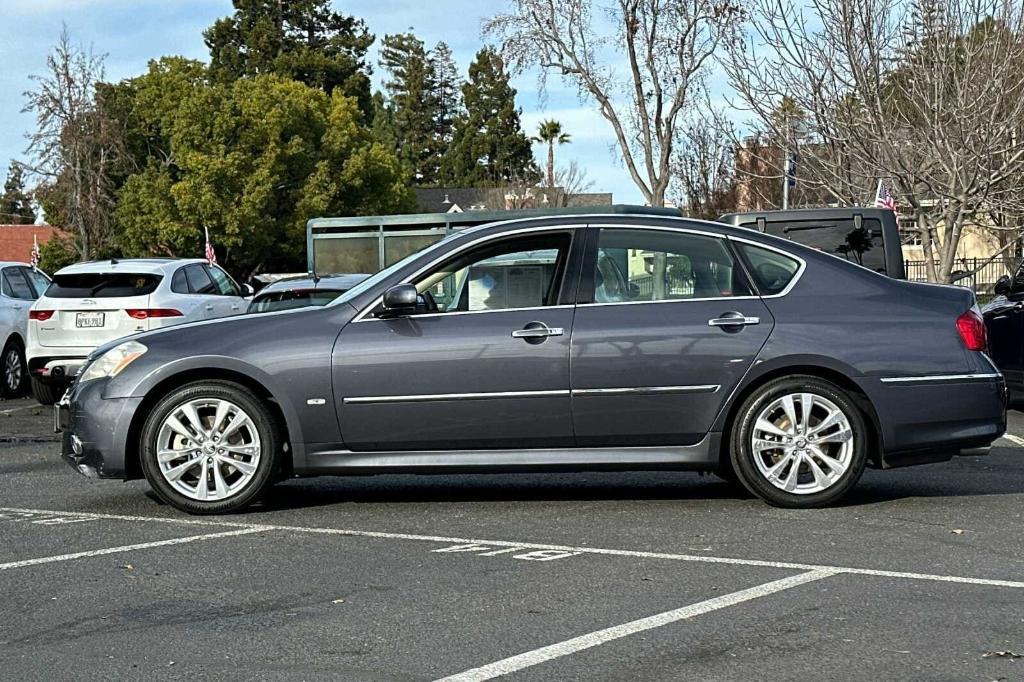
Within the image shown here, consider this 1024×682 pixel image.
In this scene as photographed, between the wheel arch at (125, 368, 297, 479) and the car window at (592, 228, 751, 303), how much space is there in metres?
1.86

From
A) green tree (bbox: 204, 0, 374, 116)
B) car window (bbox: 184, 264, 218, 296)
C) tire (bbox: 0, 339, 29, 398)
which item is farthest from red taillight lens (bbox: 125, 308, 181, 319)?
green tree (bbox: 204, 0, 374, 116)

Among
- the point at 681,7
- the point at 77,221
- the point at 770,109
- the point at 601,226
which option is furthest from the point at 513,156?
the point at 601,226

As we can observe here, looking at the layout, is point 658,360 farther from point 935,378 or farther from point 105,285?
point 105,285

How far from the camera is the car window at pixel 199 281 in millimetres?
16797

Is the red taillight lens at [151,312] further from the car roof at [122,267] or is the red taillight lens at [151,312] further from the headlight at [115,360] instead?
the headlight at [115,360]

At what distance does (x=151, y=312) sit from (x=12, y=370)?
347 centimetres

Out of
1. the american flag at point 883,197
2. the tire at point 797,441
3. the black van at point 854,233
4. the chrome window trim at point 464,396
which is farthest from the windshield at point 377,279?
the american flag at point 883,197

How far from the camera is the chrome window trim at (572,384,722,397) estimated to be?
7766 mm

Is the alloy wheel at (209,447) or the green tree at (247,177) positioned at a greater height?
the green tree at (247,177)

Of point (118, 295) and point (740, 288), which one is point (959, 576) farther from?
point (118, 295)

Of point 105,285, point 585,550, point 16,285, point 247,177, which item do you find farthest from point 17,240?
point 585,550

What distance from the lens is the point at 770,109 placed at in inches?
932

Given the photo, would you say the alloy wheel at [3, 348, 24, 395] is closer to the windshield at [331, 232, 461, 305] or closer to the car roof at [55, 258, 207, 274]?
the car roof at [55, 258, 207, 274]

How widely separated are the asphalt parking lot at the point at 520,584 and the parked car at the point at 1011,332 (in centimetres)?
464
